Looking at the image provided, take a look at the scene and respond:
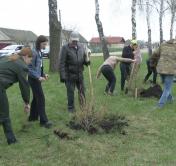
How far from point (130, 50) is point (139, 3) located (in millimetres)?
24095

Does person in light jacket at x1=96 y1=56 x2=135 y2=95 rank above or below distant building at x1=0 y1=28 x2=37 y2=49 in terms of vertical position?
below

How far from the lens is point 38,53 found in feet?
27.5

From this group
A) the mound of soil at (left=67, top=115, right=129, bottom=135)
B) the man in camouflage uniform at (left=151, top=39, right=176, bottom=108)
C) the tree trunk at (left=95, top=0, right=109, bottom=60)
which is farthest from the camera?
the tree trunk at (left=95, top=0, right=109, bottom=60)

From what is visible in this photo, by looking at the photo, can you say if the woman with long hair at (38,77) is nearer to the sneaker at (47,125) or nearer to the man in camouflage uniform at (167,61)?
the sneaker at (47,125)

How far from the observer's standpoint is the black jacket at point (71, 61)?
30.9 ft

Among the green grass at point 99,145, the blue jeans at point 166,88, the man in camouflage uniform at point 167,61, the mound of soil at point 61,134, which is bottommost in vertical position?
the green grass at point 99,145

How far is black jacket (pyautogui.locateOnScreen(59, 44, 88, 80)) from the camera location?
370 inches

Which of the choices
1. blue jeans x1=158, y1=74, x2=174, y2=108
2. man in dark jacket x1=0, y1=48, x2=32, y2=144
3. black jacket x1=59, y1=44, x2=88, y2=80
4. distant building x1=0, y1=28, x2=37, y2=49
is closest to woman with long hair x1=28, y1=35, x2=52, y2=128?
black jacket x1=59, y1=44, x2=88, y2=80

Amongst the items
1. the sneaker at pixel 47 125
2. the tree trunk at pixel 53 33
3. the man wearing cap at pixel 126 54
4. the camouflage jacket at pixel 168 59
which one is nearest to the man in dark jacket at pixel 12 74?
the sneaker at pixel 47 125

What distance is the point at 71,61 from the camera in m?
9.46

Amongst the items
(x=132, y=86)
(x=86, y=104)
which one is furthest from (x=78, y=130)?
(x=132, y=86)

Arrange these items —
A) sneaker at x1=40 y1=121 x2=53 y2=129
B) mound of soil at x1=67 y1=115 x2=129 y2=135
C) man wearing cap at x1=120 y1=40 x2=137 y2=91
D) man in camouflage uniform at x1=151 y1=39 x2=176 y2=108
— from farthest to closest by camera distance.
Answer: man wearing cap at x1=120 y1=40 x2=137 y2=91
man in camouflage uniform at x1=151 y1=39 x2=176 y2=108
sneaker at x1=40 y1=121 x2=53 y2=129
mound of soil at x1=67 y1=115 x2=129 y2=135

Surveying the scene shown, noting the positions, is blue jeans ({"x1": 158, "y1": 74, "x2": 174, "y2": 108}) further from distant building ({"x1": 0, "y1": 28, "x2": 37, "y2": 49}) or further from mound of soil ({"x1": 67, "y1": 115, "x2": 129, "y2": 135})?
distant building ({"x1": 0, "y1": 28, "x2": 37, "y2": 49})

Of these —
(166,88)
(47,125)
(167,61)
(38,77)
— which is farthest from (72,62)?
(166,88)
